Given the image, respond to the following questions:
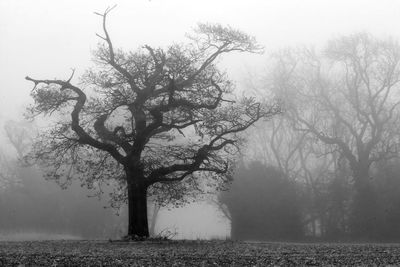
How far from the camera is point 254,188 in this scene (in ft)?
140

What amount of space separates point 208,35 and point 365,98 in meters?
26.1

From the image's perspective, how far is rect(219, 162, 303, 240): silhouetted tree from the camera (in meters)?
42.4

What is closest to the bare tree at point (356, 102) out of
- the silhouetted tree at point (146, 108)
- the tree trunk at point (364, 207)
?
the tree trunk at point (364, 207)

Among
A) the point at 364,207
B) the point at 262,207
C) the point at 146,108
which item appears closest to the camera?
the point at 146,108

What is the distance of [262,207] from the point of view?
42.6 meters

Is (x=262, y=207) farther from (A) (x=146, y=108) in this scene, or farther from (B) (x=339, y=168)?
(A) (x=146, y=108)

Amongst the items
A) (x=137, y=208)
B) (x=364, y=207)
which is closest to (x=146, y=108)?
(x=137, y=208)

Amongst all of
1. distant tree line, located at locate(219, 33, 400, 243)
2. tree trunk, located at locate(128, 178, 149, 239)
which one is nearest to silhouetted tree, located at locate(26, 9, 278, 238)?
tree trunk, located at locate(128, 178, 149, 239)

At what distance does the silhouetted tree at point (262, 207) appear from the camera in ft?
139

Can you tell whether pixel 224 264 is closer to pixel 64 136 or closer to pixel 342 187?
pixel 64 136

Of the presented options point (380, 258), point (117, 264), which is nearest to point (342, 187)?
point (380, 258)

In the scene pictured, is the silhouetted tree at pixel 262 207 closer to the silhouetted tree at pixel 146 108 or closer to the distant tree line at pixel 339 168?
the distant tree line at pixel 339 168

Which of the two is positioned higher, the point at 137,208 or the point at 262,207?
the point at 262,207

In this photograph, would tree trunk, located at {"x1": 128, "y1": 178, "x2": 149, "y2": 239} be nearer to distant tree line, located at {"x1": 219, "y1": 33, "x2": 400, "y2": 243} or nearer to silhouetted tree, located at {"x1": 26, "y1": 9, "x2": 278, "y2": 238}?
silhouetted tree, located at {"x1": 26, "y1": 9, "x2": 278, "y2": 238}
